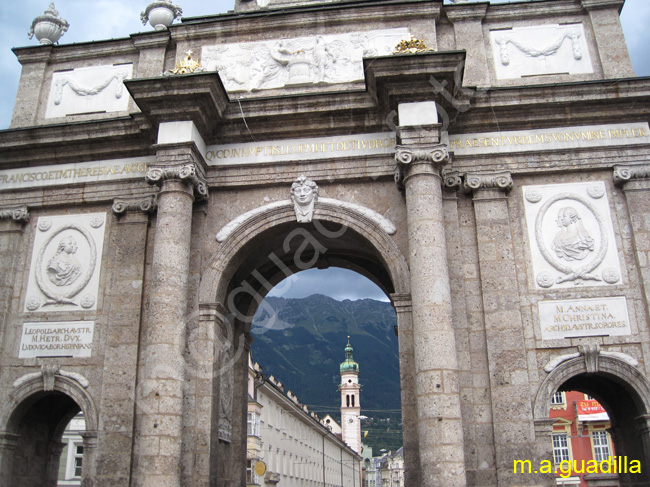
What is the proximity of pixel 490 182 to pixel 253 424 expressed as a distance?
25592 mm

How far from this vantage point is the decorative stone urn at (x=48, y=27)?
55.2ft

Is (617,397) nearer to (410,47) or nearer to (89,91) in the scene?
(410,47)

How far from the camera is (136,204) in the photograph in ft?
47.9

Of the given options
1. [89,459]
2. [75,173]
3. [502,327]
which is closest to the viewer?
[502,327]

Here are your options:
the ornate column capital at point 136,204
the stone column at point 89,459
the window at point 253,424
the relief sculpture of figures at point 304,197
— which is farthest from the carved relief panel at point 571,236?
the window at point 253,424

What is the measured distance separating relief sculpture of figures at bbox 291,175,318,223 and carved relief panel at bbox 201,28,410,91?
2457mm

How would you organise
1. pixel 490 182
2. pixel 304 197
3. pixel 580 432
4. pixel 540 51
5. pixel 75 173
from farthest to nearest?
pixel 580 432, pixel 75 173, pixel 540 51, pixel 304 197, pixel 490 182

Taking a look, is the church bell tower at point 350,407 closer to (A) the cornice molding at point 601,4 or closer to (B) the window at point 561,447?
(B) the window at point 561,447

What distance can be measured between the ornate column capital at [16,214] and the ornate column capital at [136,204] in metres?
2.22

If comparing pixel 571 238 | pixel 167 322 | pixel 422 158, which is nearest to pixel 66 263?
pixel 167 322

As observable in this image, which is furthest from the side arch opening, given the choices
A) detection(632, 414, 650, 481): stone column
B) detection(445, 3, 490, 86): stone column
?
detection(445, 3, 490, 86): stone column

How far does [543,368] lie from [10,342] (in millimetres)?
11134

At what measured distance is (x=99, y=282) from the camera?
14.4 meters

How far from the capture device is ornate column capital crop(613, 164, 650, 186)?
13477 mm
